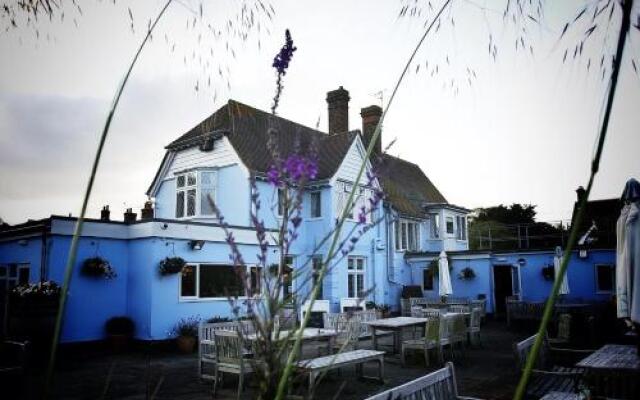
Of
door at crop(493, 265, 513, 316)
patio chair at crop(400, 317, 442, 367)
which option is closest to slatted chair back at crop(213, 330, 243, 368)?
patio chair at crop(400, 317, 442, 367)

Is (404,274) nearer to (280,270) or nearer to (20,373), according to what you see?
(20,373)

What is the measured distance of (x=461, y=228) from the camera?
29266 millimetres

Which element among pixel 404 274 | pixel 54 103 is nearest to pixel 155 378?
pixel 54 103

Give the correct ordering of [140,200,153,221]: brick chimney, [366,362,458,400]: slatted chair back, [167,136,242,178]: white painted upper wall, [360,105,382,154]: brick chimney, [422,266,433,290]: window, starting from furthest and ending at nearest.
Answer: [360,105,382,154]: brick chimney → [422,266,433,290]: window → [167,136,242,178]: white painted upper wall → [140,200,153,221]: brick chimney → [366,362,458,400]: slatted chair back

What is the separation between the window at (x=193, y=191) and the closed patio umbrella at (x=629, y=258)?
49.7 feet

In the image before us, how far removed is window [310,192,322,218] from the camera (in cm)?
2014

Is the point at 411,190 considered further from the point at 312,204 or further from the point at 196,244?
the point at 196,244

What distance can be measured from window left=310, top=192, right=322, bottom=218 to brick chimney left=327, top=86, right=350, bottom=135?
5.94 meters

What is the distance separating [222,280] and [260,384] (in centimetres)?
1460

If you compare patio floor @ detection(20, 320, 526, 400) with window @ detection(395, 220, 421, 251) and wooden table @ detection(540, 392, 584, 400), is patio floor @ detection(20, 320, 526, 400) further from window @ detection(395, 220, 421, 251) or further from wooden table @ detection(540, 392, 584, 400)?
window @ detection(395, 220, 421, 251)

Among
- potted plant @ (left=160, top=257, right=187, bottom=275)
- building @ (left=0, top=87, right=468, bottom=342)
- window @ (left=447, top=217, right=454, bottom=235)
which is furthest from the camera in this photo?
window @ (left=447, top=217, right=454, bottom=235)

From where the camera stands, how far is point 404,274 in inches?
953

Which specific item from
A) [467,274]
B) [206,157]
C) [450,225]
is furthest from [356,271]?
[450,225]

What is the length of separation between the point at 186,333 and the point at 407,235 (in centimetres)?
1509
